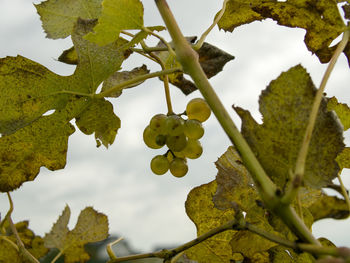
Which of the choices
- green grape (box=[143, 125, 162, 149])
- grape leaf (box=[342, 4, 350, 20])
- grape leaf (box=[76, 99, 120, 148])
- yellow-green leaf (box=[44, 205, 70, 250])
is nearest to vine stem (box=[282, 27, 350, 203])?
grape leaf (box=[342, 4, 350, 20])

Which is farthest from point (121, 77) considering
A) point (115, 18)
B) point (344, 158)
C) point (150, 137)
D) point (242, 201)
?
point (344, 158)

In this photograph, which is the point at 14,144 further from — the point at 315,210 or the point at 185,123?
the point at 315,210

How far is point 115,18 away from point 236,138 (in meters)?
0.36

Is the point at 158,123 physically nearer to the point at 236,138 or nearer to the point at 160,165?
the point at 160,165

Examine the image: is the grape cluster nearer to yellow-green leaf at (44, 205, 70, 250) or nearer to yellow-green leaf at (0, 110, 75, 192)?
yellow-green leaf at (0, 110, 75, 192)

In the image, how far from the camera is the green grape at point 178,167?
40.3 inches

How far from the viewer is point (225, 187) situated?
0.94 metres

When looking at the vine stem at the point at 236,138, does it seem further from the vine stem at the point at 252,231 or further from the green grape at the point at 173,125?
the green grape at the point at 173,125

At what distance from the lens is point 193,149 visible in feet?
3.29

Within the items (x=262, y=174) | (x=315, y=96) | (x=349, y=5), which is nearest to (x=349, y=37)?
(x=349, y=5)

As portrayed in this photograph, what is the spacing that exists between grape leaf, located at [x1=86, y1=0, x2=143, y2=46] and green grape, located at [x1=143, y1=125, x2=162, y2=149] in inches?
10.1

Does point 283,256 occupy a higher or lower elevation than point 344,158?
lower

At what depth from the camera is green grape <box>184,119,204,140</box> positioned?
964mm

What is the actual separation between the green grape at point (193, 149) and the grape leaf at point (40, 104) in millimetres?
242
